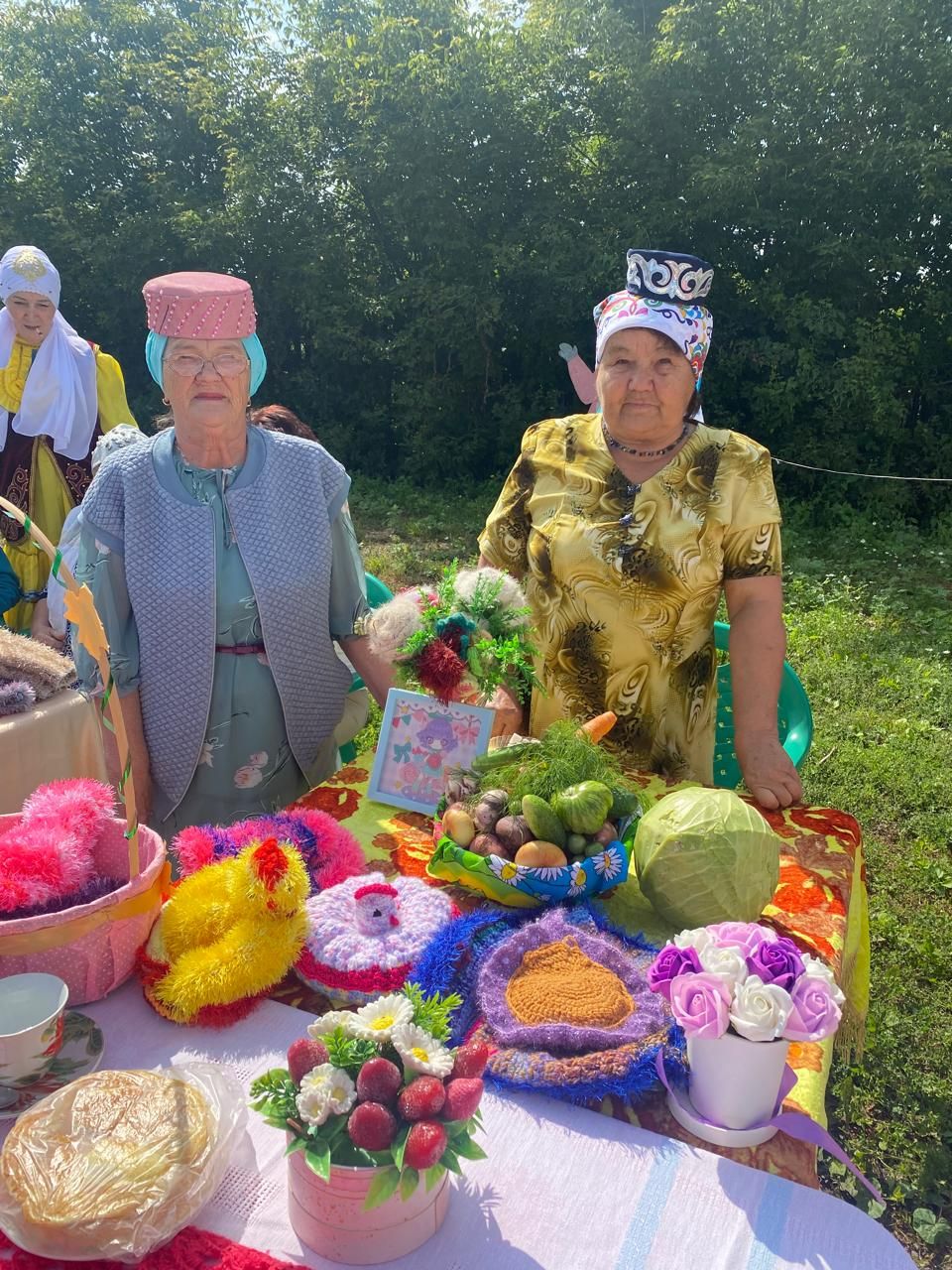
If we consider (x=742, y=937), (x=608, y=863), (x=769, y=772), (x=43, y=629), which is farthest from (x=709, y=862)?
(x=43, y=629)

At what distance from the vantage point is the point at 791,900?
5.73 feet

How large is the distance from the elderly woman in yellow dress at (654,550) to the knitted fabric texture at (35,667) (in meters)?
1.34

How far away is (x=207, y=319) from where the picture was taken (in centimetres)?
206

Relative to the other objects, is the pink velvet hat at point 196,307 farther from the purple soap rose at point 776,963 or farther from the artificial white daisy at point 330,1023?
the purple soap rose at point 776,963

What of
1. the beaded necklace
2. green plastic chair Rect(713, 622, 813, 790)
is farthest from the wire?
the beaded necklace

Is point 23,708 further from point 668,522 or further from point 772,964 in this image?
point 772,964

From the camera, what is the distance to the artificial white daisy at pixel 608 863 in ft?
5.24

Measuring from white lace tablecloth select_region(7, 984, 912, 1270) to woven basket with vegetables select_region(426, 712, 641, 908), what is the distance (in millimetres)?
405

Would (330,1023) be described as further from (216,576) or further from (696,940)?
(216,576)

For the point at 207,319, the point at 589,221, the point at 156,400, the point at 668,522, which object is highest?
the point at 589,221

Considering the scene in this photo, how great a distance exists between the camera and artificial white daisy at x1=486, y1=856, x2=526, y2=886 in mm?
1590

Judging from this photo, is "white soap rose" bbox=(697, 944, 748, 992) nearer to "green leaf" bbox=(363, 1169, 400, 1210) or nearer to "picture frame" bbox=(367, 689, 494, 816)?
"green leaf" bbox=(363, 1169, 400, 1210)

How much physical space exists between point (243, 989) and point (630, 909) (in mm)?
712

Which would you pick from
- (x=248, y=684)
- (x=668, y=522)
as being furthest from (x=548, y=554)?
(x=248, y=684)
